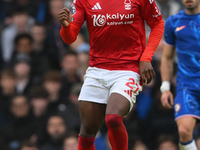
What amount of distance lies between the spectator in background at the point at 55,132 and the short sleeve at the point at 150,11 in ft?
10.6

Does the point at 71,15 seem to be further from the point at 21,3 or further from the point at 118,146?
the point at 21,3

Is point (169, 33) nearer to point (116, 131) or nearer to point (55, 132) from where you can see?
point (116, 131)

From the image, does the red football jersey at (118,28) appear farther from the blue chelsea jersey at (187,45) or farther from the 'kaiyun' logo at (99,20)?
the blue chelsea jersey at (187,45)

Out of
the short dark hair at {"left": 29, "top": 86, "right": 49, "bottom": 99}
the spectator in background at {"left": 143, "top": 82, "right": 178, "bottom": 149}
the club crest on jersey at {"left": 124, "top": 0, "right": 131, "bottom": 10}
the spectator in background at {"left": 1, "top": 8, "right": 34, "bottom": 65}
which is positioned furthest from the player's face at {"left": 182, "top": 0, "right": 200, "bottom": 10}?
the spectator in background at {"left": 1, "top": 8, "right": 34, "bottom": 65}

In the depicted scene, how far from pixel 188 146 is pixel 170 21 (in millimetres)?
1732

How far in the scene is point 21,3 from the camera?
9.84 meters

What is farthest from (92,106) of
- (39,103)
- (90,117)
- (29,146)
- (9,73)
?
(9,73)

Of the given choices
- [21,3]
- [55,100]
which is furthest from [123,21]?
[21,3]

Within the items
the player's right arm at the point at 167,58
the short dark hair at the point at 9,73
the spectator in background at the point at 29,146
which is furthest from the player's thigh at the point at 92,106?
the short dark hair at the point at 9,73

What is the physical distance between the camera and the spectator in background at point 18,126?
25.2ft

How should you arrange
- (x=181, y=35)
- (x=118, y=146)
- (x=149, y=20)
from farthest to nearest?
1. (x=181, y=35)
2. (x=149, y=20)
3. (x=118, y=146)

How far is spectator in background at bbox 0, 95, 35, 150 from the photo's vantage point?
7.69 m

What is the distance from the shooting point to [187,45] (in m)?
5.64

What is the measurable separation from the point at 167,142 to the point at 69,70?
2387 millimetres
